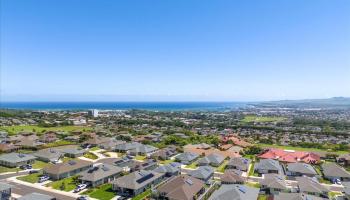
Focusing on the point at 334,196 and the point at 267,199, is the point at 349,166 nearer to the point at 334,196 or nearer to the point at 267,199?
the point at 334,196

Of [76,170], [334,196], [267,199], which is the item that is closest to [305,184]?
[334,196]

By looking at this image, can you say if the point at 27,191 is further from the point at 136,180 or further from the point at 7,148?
the point at 7,148

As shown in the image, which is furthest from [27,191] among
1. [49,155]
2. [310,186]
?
[310,186]

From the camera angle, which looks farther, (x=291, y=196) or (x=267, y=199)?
(x=267, y=199)

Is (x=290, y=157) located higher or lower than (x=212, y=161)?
lower

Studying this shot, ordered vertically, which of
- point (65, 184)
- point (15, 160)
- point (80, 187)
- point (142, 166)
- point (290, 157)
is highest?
point (15, 160)

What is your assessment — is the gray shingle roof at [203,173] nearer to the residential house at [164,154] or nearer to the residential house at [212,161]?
the residential house at [212,161]

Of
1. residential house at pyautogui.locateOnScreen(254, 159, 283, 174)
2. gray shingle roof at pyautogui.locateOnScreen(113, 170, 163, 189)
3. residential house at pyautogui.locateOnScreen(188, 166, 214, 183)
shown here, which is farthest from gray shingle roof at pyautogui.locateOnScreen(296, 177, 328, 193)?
gray shingle roof at pyautogui.locateOnScreen(113, 170, 163, 189)
